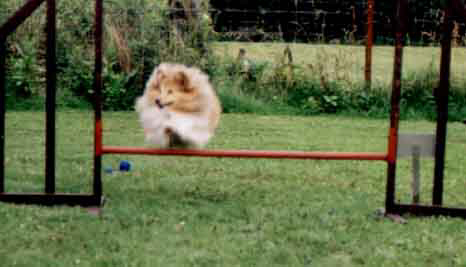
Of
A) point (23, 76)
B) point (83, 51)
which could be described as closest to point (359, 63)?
point (83, 51)

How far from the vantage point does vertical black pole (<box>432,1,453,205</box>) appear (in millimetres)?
4809

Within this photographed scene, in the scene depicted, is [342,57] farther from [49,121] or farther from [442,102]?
[49,121]

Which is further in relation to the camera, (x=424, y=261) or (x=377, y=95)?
(x=377, y=95)

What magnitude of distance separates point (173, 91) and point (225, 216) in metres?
0.97

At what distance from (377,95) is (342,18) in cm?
487

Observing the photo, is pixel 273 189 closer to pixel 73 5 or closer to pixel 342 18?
pixel 73 5

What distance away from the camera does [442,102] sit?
4.88 meters

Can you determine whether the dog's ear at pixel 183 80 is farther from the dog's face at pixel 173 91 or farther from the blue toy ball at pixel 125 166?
the blue toy ball at pixel 125 166

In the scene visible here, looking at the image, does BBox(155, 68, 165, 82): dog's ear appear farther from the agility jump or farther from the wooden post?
the wooden post

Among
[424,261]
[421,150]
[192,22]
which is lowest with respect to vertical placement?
[424,261]

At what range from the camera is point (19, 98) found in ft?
32.7

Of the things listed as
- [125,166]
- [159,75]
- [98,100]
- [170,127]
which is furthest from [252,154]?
[125,166]

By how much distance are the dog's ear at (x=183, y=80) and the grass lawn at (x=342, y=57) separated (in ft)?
18.1

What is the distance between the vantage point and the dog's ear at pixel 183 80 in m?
5.22
